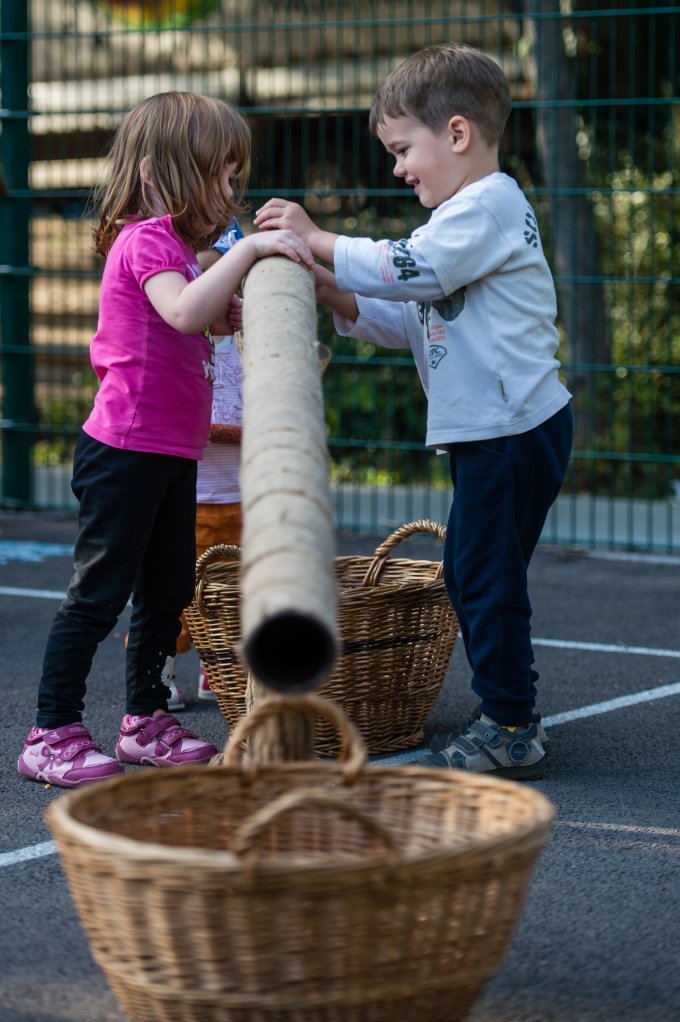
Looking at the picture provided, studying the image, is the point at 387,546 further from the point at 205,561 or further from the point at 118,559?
the point at 118,559

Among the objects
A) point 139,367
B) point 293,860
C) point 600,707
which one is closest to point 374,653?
point 139,367

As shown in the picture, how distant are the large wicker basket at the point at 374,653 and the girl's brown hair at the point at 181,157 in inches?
35.8

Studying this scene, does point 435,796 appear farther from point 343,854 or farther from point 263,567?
point 263,567

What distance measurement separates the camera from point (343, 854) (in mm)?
2340

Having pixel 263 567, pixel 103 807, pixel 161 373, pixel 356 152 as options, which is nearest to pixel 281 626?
pixel 263 567

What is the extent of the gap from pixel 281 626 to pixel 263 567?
83 mm

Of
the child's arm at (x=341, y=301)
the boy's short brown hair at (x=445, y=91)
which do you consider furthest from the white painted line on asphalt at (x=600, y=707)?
the boy's short brown hair at (x=445, y=91)

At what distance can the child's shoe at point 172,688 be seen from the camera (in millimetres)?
4285

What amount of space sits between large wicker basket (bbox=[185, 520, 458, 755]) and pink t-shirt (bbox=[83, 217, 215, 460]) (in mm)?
443

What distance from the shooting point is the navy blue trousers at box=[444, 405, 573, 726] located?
11.3ft

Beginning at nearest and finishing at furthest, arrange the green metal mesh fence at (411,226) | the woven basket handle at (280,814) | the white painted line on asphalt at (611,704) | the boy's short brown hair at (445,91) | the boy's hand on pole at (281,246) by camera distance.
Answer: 1. the woven basket handle at (280,814)
2. the boy's hand on pole at (281,246)
3. the boy's short brown hair at (445,91)
4. the white painted line on asphalt at (611,704)
5. the green metal mesh fence at (411,226)

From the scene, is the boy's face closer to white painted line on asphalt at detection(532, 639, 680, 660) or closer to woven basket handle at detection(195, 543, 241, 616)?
woven basket handle at detection(195, 543, 241, 616)

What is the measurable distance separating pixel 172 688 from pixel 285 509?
2364 millimetres

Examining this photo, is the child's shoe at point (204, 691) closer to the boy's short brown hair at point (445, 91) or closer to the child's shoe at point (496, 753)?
the child's shoe at point (496, 753)
